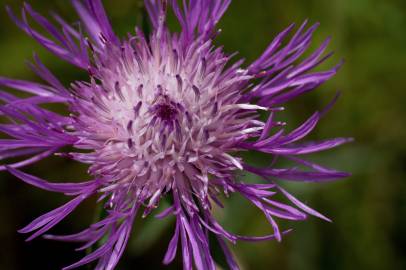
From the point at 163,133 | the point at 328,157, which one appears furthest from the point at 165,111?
the point at 328,157

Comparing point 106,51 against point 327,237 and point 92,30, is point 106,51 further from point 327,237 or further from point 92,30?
point 327,237

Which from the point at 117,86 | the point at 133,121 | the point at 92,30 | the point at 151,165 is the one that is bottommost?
the point at 151,165

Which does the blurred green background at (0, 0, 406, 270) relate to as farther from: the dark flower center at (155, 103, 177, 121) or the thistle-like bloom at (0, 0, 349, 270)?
the dark flower center at (155, 103, 177, 121)

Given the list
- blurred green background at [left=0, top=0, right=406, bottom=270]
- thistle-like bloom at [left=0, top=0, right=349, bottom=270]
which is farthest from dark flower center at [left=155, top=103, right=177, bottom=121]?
blurred green background at [left=0, top=0, right=406, bottom=270]

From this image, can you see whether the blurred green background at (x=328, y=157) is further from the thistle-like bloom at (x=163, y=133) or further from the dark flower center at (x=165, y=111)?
the dark flower center at (x=165, y=111)

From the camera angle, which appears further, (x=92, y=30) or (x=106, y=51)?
(x=92, y=30)

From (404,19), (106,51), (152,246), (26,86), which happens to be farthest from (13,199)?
(404,19)
